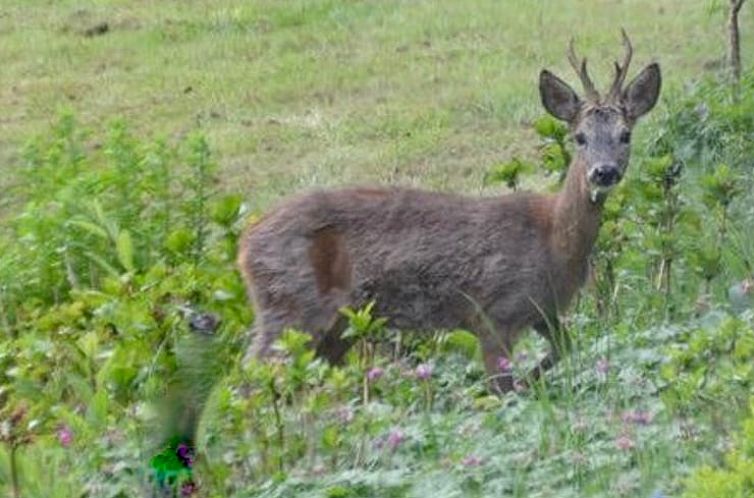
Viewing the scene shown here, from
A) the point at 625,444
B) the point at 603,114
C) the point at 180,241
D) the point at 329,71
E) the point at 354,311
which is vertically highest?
the point at 603,114

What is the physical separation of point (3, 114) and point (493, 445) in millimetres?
10140

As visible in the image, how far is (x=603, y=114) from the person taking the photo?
8.78 m

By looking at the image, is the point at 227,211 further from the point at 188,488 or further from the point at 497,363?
the point at 188,488

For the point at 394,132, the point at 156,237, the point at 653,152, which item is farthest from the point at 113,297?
the point at 394,132

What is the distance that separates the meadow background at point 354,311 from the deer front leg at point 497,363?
0.07 meters

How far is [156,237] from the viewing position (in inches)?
384

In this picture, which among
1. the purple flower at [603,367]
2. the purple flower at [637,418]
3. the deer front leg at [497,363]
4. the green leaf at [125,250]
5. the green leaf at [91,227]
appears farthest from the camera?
the green leaf at [91,227]

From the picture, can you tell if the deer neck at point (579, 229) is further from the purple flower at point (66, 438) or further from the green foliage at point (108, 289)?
the purple flower at point (66, 438)

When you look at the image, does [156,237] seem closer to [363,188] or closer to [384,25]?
[363,188]

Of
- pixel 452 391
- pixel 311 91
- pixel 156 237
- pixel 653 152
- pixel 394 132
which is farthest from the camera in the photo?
pixel 311 91

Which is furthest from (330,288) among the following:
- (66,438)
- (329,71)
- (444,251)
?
(329,71)

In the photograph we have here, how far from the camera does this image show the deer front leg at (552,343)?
7.41 metres

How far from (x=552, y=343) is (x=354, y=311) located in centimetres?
80

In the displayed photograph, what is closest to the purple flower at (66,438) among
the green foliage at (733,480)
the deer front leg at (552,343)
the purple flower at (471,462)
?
the purple flower at (471,462)
